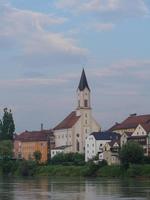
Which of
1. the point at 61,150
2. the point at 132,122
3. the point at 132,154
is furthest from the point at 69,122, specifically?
the point at 132,154

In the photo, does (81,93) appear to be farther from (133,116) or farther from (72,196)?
(72,196)

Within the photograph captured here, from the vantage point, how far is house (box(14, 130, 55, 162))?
17950 cm

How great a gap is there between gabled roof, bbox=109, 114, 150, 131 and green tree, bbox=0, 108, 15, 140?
24666mm

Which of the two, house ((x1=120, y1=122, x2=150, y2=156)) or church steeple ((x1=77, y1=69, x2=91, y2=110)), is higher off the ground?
church steeple ((x1=77, y1=69, x2=91, y2=110))

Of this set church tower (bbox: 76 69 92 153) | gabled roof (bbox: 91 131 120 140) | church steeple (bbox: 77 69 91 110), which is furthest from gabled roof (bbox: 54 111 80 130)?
gabled roof (bbox: 91 131 120 140)

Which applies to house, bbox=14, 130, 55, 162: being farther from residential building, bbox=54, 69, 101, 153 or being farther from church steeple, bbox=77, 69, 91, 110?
church steeple, bbox=77, 69, 91, 110

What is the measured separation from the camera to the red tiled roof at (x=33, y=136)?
18286 centimetres

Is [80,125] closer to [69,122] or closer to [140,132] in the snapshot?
[69,122]

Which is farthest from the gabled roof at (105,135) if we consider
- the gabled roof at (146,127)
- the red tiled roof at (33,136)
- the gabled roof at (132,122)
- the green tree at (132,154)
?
the green tree at (132,154)

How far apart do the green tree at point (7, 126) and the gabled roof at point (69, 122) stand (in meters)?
13.8

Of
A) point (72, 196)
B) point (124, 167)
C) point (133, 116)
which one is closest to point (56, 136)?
point (133, 116)

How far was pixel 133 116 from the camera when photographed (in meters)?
166

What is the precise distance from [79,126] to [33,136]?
21.2 meters

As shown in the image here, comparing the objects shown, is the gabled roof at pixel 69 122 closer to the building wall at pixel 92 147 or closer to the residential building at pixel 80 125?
the residential building at pixel 80 125
